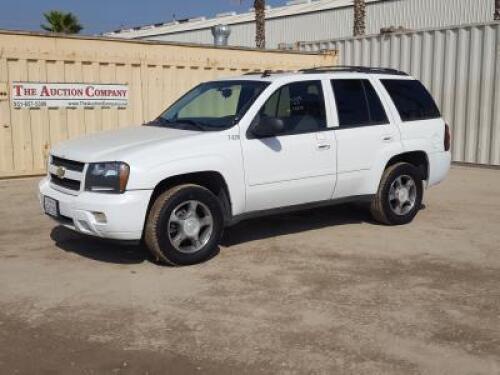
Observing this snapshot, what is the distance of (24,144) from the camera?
10.7 meters

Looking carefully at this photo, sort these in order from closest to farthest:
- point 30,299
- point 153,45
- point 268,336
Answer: point 268,336
point 30,299
point 153,45

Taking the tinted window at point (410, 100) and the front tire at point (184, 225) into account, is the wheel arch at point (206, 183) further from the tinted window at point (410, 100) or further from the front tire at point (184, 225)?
the tinted window at point (410, 100)

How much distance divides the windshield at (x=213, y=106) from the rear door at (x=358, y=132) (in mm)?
973

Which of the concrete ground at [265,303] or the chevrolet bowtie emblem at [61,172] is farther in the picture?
the chevrolet bowtie emblem at [61,172]

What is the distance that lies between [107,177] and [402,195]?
3.66 metres

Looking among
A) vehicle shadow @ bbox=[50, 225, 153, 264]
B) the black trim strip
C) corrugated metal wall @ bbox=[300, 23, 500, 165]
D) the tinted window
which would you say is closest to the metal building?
corrugated metal wall @ bbox=[300, 23, 500, 165]

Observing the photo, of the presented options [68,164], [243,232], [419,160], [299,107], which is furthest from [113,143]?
[419,160]

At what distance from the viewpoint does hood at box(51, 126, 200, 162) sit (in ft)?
18.1

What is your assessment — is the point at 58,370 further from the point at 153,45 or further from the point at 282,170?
the point at 153,45

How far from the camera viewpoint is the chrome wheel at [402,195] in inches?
292

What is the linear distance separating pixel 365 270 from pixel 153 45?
7.57 m

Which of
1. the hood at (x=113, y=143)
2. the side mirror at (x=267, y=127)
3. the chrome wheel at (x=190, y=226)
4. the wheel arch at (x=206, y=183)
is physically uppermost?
the side mirror at (x=267, y=127)

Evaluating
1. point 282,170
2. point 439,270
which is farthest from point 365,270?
point 282,170

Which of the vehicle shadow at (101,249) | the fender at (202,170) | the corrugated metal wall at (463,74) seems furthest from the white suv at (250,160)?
the corrugated metal wall at (463,74)
